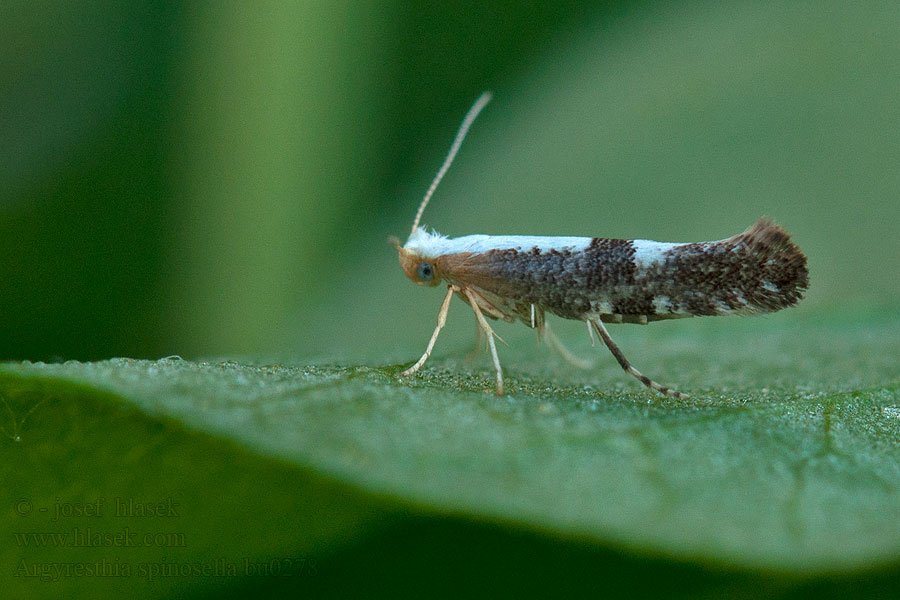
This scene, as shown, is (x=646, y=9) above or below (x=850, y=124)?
above

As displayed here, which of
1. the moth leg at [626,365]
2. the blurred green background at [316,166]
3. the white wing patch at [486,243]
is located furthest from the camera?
the blurred green background at [316,166]

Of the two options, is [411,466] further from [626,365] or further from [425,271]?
[425,271]

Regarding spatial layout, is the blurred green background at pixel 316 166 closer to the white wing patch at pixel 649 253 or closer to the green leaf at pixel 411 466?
the white wing patch at pixel 649 253

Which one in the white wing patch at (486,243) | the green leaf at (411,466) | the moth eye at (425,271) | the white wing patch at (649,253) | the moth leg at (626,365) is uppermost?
the white wing patch at (649,253)

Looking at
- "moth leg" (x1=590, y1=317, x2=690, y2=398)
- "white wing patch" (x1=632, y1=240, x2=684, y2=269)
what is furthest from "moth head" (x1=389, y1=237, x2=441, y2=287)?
"white wing patch" (x1=632, y1=240, x2=684, y2=269)

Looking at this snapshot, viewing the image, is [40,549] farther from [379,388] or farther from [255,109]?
[255,109]

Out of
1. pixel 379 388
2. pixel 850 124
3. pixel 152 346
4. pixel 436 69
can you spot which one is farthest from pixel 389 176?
pixel 379 388

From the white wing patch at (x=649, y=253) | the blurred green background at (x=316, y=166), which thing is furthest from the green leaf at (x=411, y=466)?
the blurred green background at (x=316, y=166)
